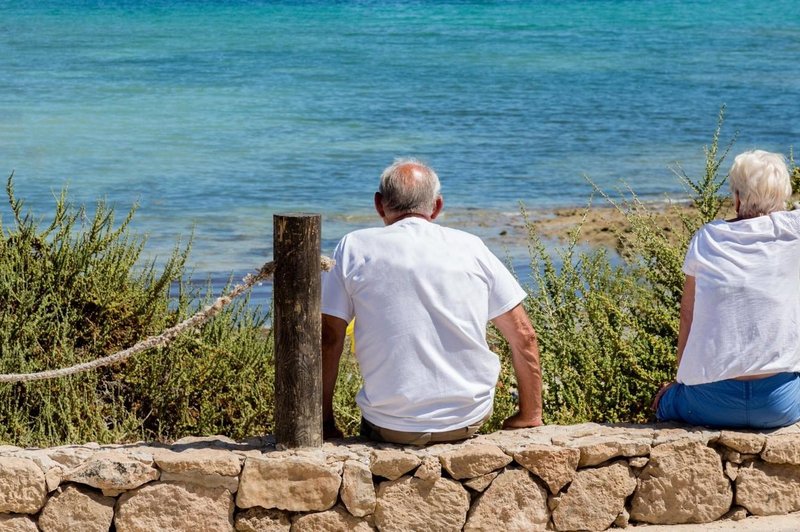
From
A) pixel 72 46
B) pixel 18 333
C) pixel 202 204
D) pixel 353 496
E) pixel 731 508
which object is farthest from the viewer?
pixel 72 46

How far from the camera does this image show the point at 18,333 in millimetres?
5738

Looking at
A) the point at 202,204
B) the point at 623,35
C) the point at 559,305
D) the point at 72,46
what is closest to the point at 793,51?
the point at 623,35

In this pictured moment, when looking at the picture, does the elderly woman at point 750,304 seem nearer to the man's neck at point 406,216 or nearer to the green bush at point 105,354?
the man's neck at point 406,216

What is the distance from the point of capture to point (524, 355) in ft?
14.3

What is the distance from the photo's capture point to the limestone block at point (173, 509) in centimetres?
415

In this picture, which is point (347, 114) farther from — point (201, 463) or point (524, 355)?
point (201, 463)

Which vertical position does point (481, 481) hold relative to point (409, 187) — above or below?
below

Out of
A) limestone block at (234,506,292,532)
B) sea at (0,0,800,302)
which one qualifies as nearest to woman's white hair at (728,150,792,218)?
limestone block at (234,506,292,532)

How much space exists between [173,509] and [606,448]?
1.55 meters

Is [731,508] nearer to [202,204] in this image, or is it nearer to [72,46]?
[202,204]

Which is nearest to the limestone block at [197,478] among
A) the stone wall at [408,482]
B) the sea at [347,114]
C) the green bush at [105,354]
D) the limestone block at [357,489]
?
the stone wall at [408,482]

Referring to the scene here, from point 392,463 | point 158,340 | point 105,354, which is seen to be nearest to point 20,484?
point 158,340

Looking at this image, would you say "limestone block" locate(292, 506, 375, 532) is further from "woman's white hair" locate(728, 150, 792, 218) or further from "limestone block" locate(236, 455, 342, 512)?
"woman's white hair" locate(728, 150, 792, 218)

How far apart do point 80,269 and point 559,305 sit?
96.7 inches
